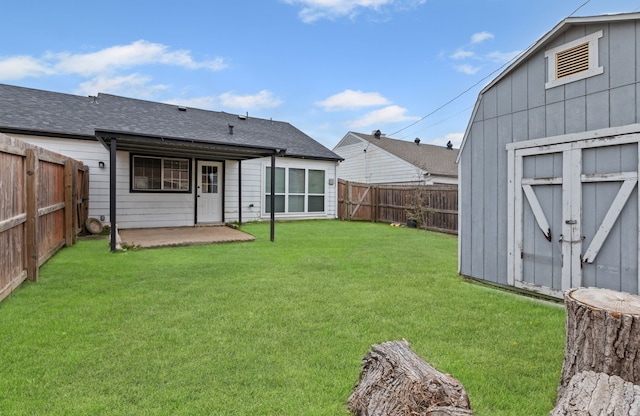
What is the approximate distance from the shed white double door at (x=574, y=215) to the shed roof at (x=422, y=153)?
40.0 feet

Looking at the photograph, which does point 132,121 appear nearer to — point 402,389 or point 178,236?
point 178,236

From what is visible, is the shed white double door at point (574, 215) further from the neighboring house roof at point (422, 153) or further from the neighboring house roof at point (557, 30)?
the neighboring house roof at point (422, 153)

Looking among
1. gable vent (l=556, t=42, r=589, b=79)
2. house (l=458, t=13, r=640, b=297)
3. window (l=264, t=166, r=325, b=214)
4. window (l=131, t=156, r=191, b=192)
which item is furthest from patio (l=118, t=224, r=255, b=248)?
gable vent (l=556, t=42, r=589, b=79)

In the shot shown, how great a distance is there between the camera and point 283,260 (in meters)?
6.45

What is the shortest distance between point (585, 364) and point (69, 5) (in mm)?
13440

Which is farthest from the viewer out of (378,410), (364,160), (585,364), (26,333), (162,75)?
(364,160)

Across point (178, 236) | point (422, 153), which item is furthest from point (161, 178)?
point (422, 153)

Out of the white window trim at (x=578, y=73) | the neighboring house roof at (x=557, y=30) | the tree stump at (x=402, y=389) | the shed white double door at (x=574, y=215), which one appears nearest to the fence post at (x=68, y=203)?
the tree stump at (x=402, y=389)

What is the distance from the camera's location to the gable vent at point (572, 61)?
374 centimetres

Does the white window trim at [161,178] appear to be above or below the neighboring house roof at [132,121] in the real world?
below

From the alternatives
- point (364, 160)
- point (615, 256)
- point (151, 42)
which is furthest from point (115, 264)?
point (364, 160)

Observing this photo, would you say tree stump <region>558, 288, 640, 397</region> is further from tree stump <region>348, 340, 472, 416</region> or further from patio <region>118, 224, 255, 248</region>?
patio <region>118, 224, 255, 248</region>

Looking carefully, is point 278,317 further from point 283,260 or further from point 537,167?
point 537,167

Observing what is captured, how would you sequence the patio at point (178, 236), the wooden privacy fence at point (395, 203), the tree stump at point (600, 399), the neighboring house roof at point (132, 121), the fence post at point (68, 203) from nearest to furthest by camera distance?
the tree stump at point (600, 399)
the fence post at point (68, 203)
the patio at point (178, 236)
the neighboring house roof at point (132, 121)
the wooden privacy fence at point (395, 203)
